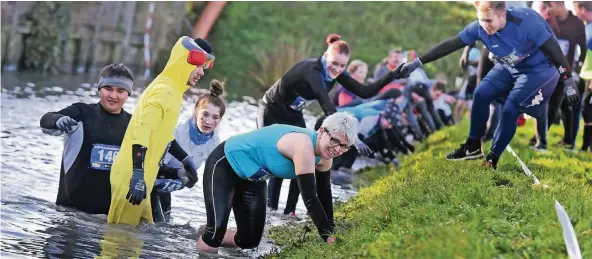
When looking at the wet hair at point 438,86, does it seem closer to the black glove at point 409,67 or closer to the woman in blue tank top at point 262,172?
the black glove at point 409,67

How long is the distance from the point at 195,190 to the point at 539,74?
4.67m

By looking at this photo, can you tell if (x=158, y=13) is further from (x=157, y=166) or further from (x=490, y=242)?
(x=490, y=242)

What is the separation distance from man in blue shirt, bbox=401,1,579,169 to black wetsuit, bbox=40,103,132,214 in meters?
3.21

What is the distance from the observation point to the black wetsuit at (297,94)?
12133mm

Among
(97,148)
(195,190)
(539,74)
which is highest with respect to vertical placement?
(539,74)

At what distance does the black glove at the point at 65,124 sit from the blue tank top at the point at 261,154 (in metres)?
1.42

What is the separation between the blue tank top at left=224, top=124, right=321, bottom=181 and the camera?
9109 mm

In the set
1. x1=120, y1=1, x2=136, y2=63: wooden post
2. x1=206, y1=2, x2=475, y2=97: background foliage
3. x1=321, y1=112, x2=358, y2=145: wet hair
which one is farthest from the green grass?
x1=206, y1=2, x2=475, y2=97: background foliage

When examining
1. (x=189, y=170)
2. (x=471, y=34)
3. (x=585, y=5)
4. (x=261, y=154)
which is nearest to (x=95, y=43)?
(x=585, y=5)

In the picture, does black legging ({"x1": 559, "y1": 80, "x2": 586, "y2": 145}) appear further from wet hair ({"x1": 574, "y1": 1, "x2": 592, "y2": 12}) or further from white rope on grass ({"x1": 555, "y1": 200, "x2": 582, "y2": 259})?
white rope on grass ({"x1": 555, "y1": 200, "x2": 582, "y2": 259})

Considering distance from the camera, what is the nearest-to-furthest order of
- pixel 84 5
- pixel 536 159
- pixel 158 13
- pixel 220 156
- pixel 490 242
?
pixel 490 242
pixel 220 156
pixel 536 159
pixel 84 5
pixel 158 13

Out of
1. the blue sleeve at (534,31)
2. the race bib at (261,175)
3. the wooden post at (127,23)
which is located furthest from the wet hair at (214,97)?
the wooden post at (127,23)

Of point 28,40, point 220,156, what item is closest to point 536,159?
point 220,156

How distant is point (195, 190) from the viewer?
14078 millimetres
